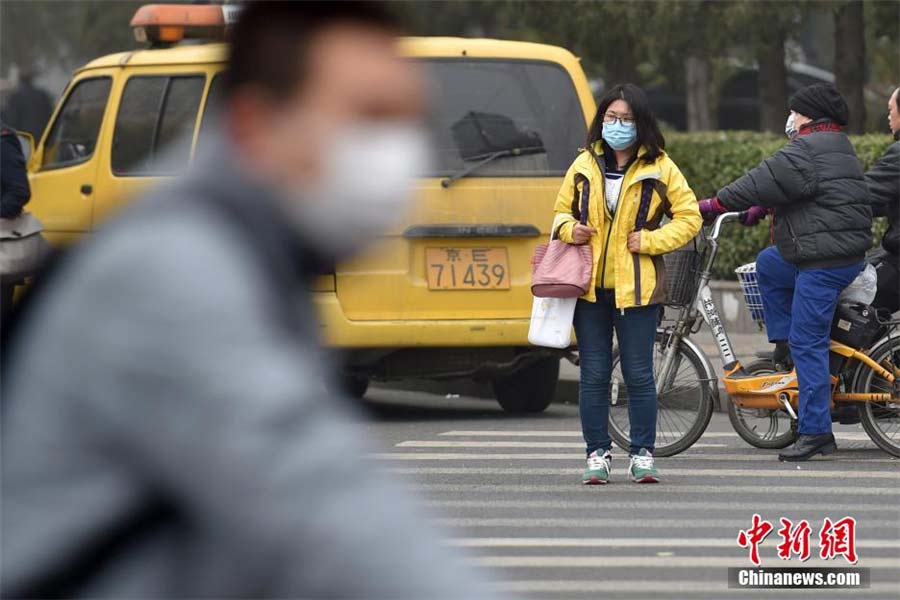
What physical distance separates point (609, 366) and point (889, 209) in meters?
1.60

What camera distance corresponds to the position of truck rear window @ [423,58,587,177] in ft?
32.1

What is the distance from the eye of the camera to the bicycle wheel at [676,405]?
27.8ft

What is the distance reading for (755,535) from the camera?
6.48 meters

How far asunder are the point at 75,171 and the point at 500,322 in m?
2.76

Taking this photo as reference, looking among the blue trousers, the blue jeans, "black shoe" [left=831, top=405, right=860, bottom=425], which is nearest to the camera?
the blue jeans

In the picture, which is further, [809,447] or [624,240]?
[809,447]

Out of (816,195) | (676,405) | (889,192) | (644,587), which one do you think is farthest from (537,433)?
(644,587)

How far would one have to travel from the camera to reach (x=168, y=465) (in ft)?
4.69

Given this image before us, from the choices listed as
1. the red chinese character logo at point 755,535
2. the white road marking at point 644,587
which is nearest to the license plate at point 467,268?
the red chinese character logo at point 755,535

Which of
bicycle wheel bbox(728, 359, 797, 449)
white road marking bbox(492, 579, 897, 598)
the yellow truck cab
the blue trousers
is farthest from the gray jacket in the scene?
the yellow truck cab

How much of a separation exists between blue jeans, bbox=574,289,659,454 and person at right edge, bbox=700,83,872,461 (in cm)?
81

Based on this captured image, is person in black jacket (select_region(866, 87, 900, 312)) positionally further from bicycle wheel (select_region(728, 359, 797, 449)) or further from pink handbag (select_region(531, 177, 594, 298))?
pink handbag (select_region(531, 177, 594, 298))

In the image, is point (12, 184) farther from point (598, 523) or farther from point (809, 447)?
point (598, 523)

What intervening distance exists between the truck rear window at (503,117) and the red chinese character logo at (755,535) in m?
3.42
